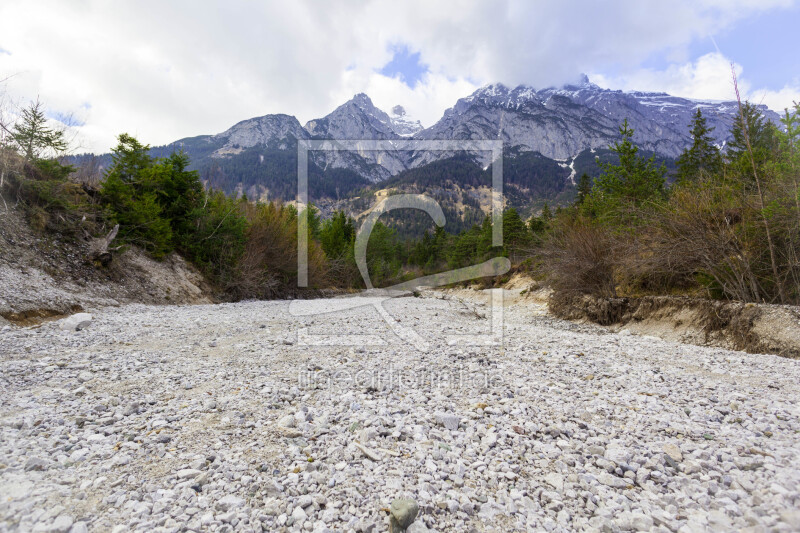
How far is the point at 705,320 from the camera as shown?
1123 cm

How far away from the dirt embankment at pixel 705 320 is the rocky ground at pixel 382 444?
10.3ft

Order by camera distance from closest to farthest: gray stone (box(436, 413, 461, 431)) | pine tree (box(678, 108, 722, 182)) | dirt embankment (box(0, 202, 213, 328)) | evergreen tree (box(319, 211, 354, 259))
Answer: gray stone (box(436, 413, 461, 431)) → dirt embankment (box(0, 202, 213, 328)) → pine tree (box(678, 108, 722, 182)) → evergreen tree (box(319, 211, 354, 259))

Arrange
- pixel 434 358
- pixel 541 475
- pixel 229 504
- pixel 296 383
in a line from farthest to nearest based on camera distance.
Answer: pixel 434 358 < pixel 296 383 < pixel 541 475 < pixel 229 504

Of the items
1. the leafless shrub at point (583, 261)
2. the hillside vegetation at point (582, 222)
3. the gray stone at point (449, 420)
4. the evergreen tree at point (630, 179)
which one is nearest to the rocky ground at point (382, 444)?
the gray stone at point (449, 420)

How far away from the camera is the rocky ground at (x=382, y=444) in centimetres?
246

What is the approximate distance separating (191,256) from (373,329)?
17.4 meters

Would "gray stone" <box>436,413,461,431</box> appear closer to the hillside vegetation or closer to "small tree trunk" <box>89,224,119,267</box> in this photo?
the hillside vegetation

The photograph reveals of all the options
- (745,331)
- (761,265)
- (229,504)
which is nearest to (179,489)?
(229,504)

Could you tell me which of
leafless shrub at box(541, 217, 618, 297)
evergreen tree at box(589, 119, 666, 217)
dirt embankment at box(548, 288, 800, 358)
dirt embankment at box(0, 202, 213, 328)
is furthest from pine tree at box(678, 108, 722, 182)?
dirt embankment at box(0, 202, 213, 328)

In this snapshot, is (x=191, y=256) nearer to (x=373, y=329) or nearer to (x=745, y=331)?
(x=373, y=329)

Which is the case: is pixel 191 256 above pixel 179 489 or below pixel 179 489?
above

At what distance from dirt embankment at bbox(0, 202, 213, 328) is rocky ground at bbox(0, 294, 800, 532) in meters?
4.25

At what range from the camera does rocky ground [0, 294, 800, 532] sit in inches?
96.7

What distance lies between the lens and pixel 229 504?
2.50 metres
